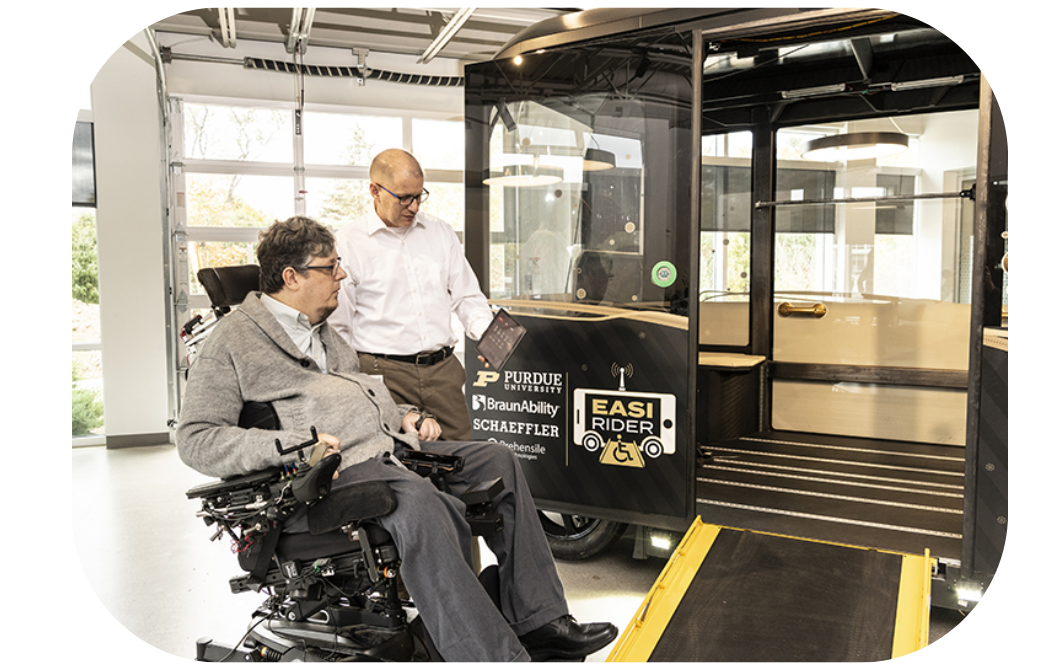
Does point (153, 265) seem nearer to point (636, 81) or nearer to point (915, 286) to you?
point (636, 81)

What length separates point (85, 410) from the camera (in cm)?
564

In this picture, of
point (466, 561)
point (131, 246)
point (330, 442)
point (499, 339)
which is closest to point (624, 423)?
point (499, 339)

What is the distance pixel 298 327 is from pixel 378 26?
4.84 m

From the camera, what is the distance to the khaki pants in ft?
9.12

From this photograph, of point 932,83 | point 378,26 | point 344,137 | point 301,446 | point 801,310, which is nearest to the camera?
point 301,446

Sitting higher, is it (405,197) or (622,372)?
(405,197)

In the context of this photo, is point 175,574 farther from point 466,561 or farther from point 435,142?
point 435,142

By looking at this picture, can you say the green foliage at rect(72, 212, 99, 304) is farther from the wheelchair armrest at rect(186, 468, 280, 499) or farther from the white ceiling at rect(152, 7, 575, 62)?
the wheelchair armrest at rect(186, 468, 280, 499)

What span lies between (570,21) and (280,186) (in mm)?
4052

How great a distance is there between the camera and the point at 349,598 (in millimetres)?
2090

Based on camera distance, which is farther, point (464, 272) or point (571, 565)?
point (571, 565)

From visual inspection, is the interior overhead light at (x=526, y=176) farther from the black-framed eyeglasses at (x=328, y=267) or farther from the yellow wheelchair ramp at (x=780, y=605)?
the yellow wheelchair ramp at (x=780, y=605)

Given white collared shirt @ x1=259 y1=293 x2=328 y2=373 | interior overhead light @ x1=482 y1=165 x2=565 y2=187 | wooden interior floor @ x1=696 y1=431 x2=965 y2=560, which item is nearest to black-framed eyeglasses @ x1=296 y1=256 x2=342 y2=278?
white collared shirt @ x1=259 y1=293 x2=328 y2=373

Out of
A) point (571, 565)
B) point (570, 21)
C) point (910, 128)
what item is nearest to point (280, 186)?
point (570, 21)
